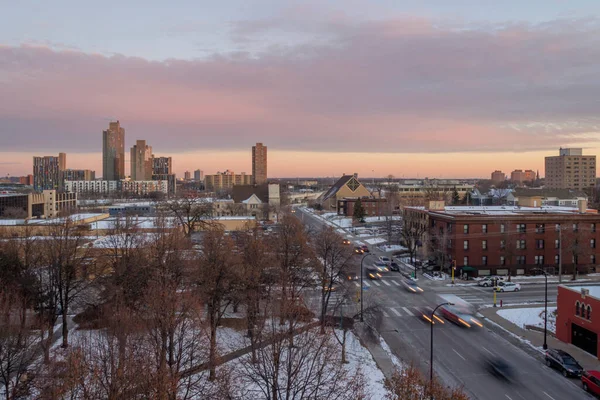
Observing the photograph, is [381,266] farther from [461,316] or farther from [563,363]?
[563,363]

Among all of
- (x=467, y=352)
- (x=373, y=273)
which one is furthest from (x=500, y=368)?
(x=373, y=273)

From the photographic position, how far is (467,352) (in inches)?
1117

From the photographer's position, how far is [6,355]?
1873cm

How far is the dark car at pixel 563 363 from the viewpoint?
24797mm

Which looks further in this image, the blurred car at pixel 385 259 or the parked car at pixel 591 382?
the blurred car at pixel 385 259

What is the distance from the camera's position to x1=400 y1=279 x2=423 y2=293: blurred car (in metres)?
44.8

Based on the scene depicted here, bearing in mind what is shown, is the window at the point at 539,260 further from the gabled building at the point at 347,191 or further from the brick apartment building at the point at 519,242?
the gabled building at the point at 347,191

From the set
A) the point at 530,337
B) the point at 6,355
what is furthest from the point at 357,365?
the point at 6,355

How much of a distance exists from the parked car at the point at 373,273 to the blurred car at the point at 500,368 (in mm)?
23466

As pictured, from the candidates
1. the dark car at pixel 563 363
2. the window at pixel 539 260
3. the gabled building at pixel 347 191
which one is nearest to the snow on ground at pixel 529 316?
the dark car at pixel 563 363

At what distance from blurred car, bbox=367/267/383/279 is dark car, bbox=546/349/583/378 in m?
24.6

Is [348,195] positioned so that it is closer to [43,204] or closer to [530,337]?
[43,204]

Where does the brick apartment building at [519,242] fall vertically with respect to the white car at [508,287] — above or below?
above

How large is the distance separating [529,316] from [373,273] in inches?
759
